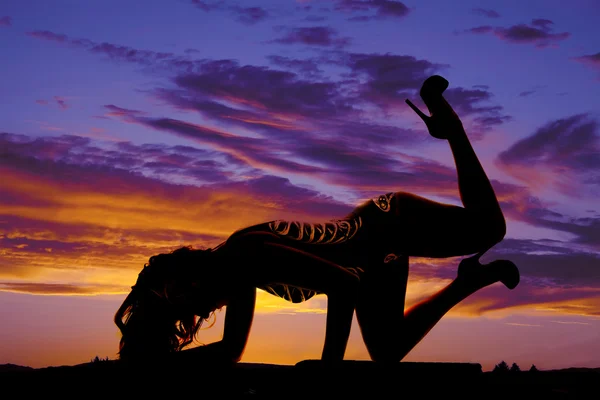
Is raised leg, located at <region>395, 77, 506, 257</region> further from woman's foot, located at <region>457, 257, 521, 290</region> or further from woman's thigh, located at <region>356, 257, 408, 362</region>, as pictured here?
woman's thigh, located at <region>356, 257, 408, 362</region>

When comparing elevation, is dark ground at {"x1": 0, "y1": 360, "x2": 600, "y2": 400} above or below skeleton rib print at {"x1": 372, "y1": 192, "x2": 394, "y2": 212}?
below

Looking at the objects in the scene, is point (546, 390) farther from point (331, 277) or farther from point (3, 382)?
point (3, 382)

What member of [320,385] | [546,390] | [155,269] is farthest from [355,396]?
[155,269]

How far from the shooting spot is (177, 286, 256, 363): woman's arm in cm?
606

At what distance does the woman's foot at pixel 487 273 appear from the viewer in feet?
22.9

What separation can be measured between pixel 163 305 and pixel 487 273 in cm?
301

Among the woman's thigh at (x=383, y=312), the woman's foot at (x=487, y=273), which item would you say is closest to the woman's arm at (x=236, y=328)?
the woman's thigh at (x=383, y=312)

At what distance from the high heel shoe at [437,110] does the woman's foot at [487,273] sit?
124cm

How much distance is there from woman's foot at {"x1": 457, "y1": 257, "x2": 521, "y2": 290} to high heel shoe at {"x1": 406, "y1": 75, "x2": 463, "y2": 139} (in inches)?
48.9

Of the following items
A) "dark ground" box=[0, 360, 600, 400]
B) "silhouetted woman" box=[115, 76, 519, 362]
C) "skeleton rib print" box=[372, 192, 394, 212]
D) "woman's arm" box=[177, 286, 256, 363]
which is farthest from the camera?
"skeleton rib print" box=[372, 192, 394, 212]

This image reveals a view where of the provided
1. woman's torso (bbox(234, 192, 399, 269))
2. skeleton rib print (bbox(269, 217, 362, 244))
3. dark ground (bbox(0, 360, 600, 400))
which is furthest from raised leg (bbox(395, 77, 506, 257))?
dark ground (bbox(0, 360, 600, 400))

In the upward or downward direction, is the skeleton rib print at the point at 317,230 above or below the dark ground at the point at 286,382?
above

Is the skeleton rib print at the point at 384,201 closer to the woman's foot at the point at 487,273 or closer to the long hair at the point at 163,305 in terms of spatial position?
the woman's foot at the point at 487,273

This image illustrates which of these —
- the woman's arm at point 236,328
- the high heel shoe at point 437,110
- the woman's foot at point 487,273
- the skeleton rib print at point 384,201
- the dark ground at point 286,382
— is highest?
the high heel shoe at point 437,110
